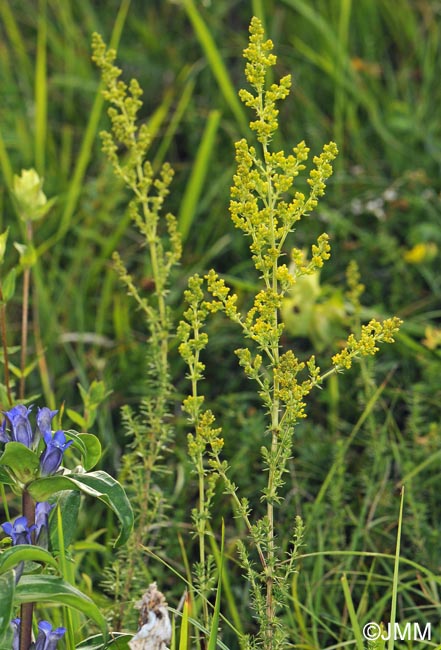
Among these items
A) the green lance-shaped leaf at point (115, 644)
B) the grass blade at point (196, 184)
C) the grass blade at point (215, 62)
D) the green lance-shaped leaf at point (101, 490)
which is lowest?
the green lance-shaped leaf at point (115, 644)

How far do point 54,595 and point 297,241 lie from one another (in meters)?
1.76

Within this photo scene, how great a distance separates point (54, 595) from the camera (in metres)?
1.03

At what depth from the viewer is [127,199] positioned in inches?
114

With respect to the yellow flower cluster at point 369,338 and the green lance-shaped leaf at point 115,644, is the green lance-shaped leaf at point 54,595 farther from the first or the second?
the yellow flower cluster at point 369,338

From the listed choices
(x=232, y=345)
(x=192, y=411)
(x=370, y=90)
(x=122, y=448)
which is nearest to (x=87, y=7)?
(x=370, y=90)

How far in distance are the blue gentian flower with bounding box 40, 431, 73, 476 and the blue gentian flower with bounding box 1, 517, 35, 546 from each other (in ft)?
0.20

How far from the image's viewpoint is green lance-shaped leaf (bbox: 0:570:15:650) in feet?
3.23

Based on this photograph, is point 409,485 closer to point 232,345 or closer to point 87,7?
point 232,345

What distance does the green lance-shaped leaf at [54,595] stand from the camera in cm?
103

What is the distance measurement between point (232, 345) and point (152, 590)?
1.40 meters

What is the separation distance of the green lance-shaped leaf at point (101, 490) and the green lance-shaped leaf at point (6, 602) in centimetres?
12

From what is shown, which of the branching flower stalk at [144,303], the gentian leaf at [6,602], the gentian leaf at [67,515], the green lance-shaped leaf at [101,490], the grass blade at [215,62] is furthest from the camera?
the grass blade at [215,62]

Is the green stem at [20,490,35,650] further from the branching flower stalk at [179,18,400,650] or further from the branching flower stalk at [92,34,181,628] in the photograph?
the branching flower stalk at [92,34,181,628]

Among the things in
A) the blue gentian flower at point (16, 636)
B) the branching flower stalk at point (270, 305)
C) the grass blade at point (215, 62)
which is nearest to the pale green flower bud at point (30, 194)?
the branching flower stalk at point (270, 305)
